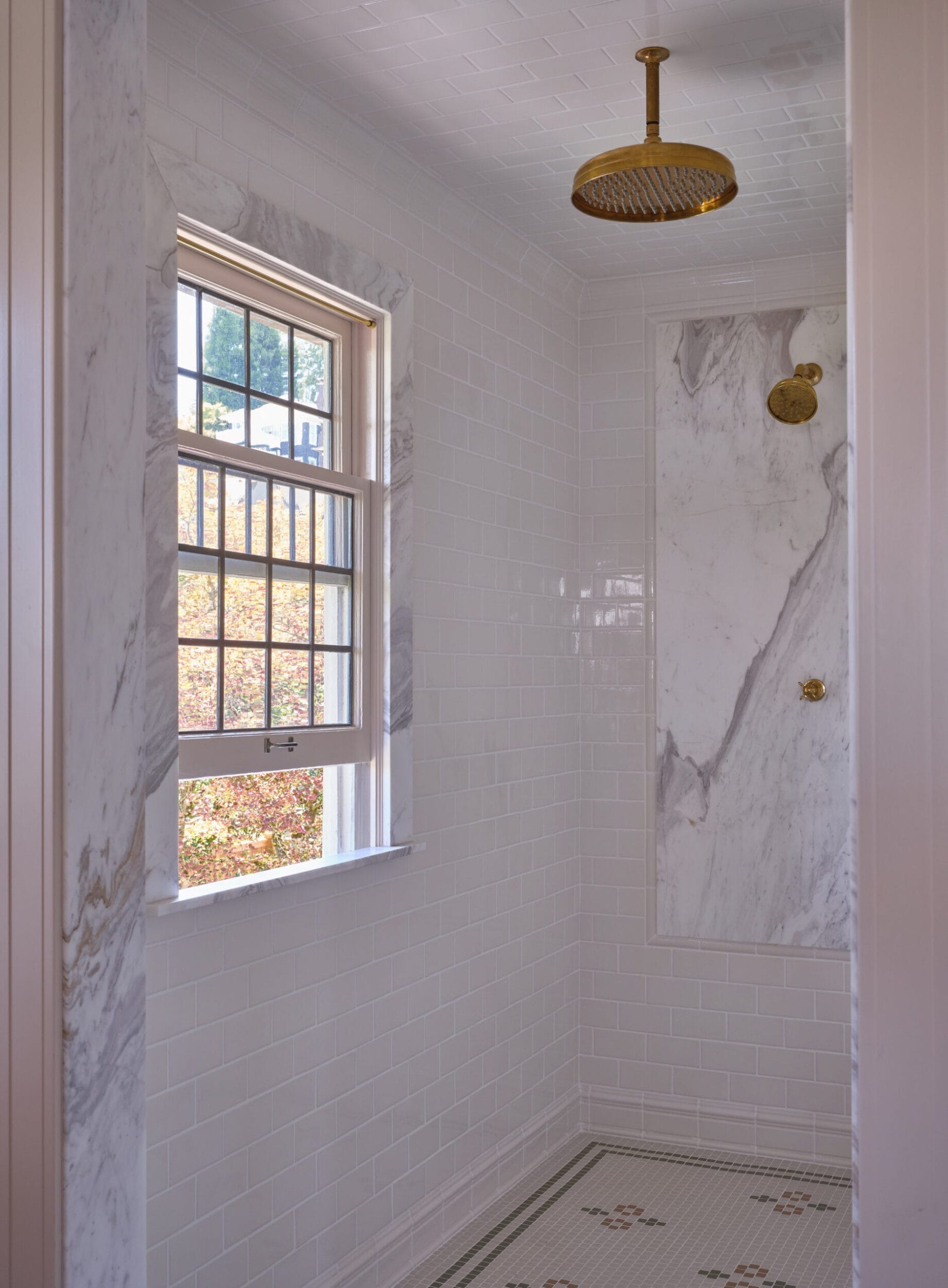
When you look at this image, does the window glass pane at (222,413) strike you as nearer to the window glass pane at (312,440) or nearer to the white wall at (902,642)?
the window glass pane at (312,440)

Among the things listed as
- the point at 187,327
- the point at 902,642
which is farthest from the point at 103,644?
the point at 187,327

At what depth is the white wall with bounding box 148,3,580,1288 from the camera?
255cm

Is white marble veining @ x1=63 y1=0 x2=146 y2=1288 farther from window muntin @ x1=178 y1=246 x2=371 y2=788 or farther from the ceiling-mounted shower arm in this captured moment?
the ceiling-mounted shower arm

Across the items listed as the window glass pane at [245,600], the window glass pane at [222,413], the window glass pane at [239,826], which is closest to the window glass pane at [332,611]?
the window glass pane at [245,600]

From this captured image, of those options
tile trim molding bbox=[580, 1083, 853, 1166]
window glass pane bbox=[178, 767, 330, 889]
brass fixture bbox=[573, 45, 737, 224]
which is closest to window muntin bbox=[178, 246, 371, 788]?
brass fixture bbox=[573, 45, 737, 224]

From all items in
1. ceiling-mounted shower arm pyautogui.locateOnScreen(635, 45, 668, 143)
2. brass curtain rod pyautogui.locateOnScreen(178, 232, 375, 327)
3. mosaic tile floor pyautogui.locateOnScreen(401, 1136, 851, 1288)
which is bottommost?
mosaic tile floor pyautogui.locateOnScreen(401, 1136, 851, 1288)

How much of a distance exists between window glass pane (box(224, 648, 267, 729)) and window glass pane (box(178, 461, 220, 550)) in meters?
0.26

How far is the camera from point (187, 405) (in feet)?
8.61

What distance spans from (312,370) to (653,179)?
94 centimetres

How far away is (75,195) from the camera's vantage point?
1.65 m

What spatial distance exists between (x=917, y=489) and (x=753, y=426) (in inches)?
122

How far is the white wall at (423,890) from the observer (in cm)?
255

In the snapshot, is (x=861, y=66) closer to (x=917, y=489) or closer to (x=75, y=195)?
(x=917, y=489)

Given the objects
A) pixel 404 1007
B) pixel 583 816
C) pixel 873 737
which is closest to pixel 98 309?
pixel 873 737
